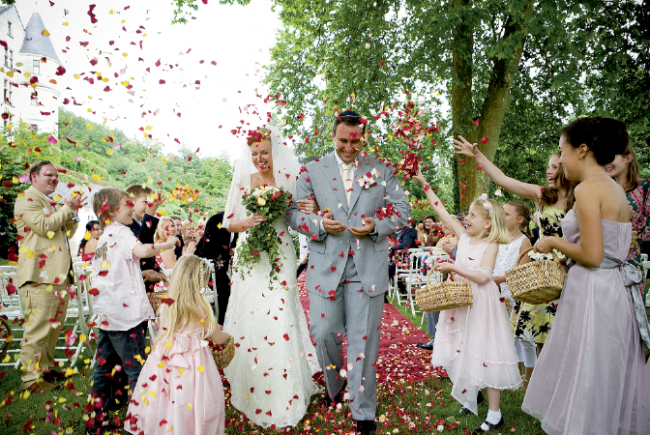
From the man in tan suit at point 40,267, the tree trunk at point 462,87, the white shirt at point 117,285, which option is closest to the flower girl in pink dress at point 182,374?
the white shirt at point 117,285

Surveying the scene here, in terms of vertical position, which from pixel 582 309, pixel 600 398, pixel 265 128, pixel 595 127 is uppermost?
pixel 265 128

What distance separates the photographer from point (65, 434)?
130 inches

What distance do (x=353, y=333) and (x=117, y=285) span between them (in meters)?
1.93

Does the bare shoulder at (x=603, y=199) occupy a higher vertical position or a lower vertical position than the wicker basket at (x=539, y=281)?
higher

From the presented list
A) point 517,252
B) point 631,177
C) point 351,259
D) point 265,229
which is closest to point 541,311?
point 517,252

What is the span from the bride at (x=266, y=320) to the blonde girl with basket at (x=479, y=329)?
49.2 inches

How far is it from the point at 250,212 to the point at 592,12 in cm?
749

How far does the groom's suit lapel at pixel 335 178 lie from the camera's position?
11.9ft

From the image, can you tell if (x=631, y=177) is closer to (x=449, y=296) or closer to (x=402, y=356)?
(x=449, y=296)

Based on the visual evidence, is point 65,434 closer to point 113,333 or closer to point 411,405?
point 113,333

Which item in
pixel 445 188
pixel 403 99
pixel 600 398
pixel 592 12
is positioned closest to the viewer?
pixel 600 398

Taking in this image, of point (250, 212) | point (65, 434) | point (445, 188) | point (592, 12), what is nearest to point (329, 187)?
point (250, 212)

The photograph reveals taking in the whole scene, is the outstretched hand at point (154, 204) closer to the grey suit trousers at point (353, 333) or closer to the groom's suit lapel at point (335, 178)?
the groom's suit lapel at point (335, 178)

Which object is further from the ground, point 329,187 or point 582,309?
point 329,187
